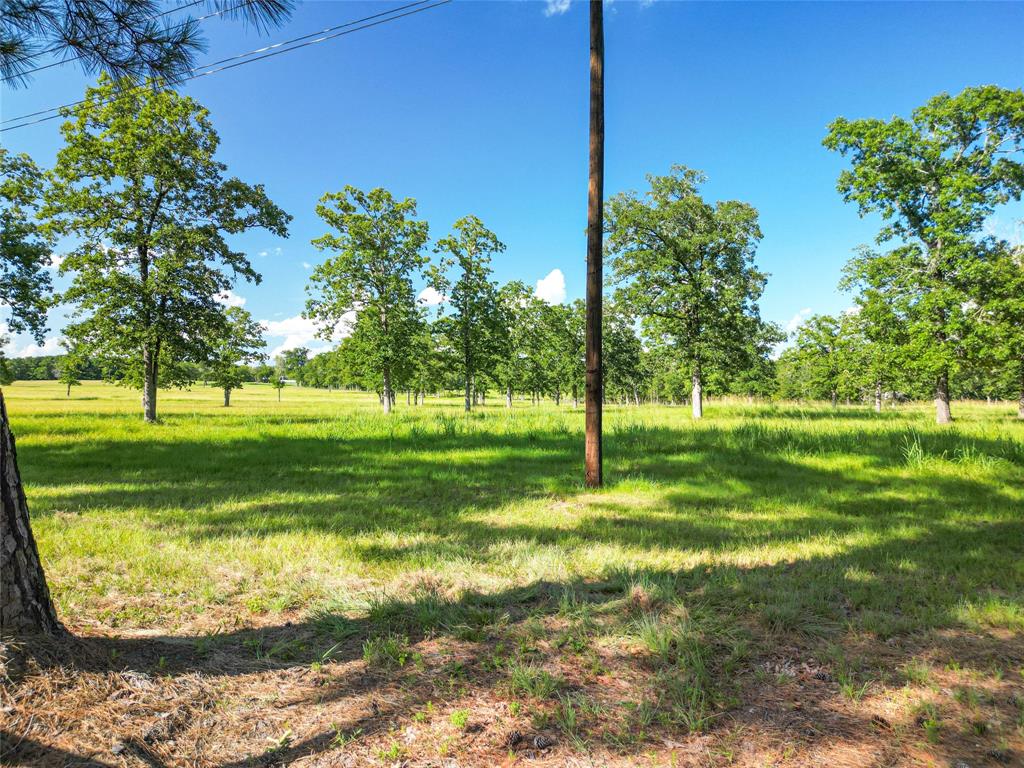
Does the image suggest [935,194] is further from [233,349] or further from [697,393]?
[233,349]

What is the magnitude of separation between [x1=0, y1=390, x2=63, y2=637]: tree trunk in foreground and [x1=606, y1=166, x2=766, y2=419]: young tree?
24612 millimetres

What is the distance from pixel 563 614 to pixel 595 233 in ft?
21.3

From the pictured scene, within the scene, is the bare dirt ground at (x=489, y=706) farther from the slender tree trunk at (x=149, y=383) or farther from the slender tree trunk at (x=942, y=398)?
the slender tree trunk at (x=942, y=398)

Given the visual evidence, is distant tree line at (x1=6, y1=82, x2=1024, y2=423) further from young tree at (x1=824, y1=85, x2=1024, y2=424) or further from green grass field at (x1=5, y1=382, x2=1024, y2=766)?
green grass field at (x1=5, y1=382, x2=1024, y2=766)

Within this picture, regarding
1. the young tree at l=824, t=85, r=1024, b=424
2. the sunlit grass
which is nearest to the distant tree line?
the young tree at l=824, t=85, r=1024, b=424

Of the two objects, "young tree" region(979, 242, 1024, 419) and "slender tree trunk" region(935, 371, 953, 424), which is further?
"slender tree trunk" region(935, 371, 953, 424)

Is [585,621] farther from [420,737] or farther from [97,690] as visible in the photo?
[97,690]

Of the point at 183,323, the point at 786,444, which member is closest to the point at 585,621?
the point at 786,444

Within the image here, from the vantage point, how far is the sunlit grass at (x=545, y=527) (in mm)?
3773

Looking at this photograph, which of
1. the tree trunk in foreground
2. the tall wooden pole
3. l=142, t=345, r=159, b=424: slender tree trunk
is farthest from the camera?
l=142, t=345, r=159, b=424: slender tree trunk

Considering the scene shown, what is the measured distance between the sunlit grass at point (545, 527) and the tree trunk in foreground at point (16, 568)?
95 centimetres

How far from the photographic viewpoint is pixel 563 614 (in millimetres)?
3441

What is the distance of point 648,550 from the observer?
5.06 m

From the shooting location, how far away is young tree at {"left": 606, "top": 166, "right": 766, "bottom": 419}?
24347mm
